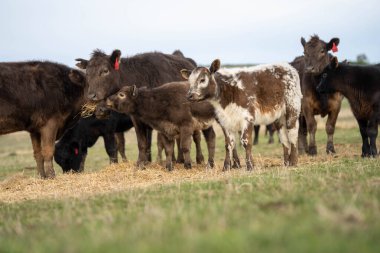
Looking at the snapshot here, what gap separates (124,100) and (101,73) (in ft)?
3.31

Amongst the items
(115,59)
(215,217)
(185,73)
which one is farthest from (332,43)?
(215,217)

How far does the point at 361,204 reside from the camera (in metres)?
5.57

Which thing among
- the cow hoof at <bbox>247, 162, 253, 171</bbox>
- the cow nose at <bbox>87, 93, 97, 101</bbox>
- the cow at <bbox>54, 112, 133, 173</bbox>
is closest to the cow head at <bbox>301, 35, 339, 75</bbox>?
the cow hoof at <bbox>247, 162, 253, 171</bbox>

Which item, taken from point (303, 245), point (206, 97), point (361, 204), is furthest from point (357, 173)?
point (303, 245)

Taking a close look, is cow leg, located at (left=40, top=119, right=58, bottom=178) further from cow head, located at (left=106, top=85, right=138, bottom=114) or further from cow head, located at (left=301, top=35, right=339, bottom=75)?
cow head, located at (left=301, top=35, right=339, bottom=75)

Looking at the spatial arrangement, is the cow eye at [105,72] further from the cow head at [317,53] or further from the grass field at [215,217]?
the cow head at [317,53]

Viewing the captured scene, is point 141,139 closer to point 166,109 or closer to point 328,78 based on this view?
point 166,109

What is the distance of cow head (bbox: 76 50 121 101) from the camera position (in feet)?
43.1

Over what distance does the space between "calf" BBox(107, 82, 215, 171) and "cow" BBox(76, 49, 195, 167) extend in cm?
55

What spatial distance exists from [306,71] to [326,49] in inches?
37.6

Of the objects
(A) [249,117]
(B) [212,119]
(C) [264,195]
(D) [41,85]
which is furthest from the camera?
(B) [212,119]

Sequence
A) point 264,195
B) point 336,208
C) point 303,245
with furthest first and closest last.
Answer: point 264,195, point 336,208, point 303,245

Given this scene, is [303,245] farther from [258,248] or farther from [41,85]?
[41,85]

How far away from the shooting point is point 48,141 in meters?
12.5
